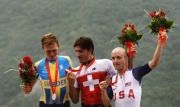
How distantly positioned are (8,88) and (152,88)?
84.4 feet

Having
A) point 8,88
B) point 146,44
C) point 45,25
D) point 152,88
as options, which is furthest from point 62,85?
point 45,25

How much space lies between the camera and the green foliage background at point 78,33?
66.3 metres

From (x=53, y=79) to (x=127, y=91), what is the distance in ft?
3.99

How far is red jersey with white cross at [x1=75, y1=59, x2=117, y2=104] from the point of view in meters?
5.95

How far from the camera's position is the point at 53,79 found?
5.99 m

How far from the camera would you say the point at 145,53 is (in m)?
78.6

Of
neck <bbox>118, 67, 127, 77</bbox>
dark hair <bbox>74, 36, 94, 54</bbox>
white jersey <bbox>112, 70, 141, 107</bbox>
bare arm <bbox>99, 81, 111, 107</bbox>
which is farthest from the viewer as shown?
dark hair <bbox>74, 36, 94, 54</bbox>

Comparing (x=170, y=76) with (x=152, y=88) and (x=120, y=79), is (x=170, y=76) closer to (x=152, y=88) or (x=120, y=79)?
(x=152, y=88)

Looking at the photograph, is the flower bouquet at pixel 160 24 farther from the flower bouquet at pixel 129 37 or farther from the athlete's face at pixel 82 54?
the athlete's face at pixel 82 54

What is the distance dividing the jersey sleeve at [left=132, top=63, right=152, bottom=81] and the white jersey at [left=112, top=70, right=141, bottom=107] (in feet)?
0.18

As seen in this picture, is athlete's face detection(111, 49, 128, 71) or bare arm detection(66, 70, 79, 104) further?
bare arm detection(66, 70, 79, 104)

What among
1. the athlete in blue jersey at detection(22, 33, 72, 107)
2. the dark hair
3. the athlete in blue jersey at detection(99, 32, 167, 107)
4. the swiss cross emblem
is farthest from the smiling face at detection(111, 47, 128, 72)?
the athlete in blue jersey at detection(22, 33, 72, 107)

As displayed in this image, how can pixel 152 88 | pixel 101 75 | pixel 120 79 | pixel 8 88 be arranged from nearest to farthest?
pixel 120 79, pixel 101 75, pixel 152 88, pixel 8 88

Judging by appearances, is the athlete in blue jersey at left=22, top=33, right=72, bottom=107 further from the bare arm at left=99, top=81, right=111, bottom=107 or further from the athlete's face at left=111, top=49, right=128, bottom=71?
the athlete's face at left=111, top=49, right=128, bottom=71
